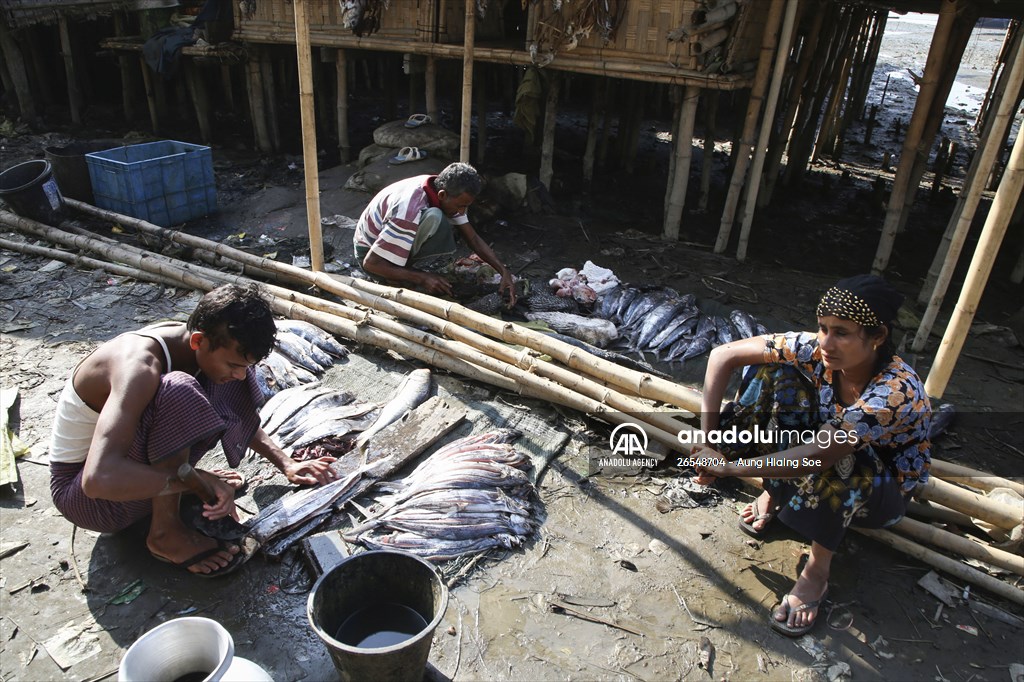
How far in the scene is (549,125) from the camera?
9.55 metres

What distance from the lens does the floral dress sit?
2.93 metres

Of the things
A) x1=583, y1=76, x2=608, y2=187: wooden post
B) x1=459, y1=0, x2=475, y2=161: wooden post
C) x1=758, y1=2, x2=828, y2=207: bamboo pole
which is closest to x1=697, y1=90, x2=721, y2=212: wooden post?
x1=758, y1=2, x2=828, y2=207: bamboo pole

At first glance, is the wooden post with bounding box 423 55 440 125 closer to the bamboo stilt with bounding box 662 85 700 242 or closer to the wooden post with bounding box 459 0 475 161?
the wooden post with bounding box 459 0 475 161

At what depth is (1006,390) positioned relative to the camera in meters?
5.58

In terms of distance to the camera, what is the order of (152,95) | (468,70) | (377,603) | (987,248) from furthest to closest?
(152,95), (468,70), (987,248), (377,603)

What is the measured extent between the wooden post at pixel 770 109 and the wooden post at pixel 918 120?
1.33 metres

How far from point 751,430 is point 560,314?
2712 millimetres

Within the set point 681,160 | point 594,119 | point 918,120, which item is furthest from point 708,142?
point 918,120

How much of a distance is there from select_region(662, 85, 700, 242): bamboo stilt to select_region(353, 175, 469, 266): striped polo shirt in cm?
365

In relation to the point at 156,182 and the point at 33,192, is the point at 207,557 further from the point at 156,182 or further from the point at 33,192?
the point at 156,182

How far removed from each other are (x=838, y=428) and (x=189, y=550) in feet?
10.0

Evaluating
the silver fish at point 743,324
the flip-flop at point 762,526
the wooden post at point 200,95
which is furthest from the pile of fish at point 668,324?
the wooden post at point 200,95

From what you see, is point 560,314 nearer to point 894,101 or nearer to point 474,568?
point 474,568

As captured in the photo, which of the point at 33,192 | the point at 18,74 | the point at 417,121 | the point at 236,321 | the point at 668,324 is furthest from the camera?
the point at 18,74
